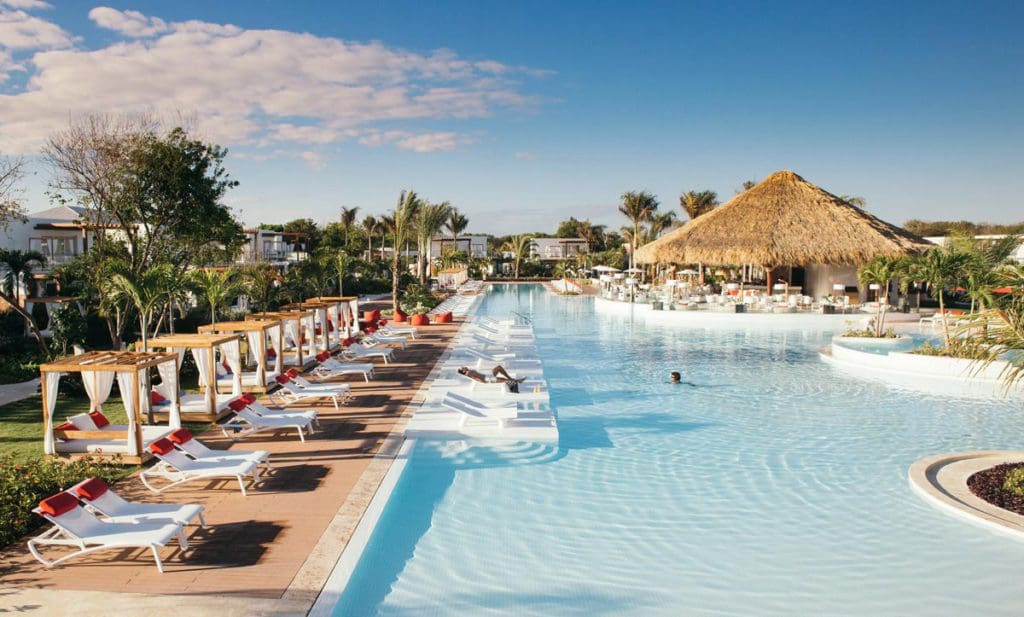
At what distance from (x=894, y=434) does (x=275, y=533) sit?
855 cm

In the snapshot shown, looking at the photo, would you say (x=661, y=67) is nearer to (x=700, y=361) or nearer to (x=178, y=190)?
(x=700, y=361)

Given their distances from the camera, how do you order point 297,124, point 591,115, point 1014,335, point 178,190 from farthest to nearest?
1. point 591,115
2. point 297,124
3. point 178,190
4. point 1014,335

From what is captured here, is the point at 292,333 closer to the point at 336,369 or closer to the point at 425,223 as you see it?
the point at 336,369

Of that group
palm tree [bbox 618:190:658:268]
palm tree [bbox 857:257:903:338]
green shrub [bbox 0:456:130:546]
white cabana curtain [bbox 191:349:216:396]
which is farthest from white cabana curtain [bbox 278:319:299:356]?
palm tree [bbox 618:190:658:268]

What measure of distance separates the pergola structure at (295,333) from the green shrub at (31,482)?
5583mm

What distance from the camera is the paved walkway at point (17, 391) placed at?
1083cm

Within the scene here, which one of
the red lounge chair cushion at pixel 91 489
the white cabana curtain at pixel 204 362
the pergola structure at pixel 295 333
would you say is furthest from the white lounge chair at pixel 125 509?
the pergola structure at pixel 295 333

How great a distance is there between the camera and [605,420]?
33.6ft

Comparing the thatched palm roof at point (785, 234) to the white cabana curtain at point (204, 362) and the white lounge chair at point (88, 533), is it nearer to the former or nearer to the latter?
the white cabana curtain at point (204, 362)

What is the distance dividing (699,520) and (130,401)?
631cm

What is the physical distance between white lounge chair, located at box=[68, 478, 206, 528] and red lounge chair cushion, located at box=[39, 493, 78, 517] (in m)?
0.12

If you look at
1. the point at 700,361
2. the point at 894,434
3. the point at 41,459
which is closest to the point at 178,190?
the point at 41,459

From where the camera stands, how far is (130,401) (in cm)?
750

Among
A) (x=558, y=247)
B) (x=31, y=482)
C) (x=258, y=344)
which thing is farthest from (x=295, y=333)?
(x=558, y=247)
